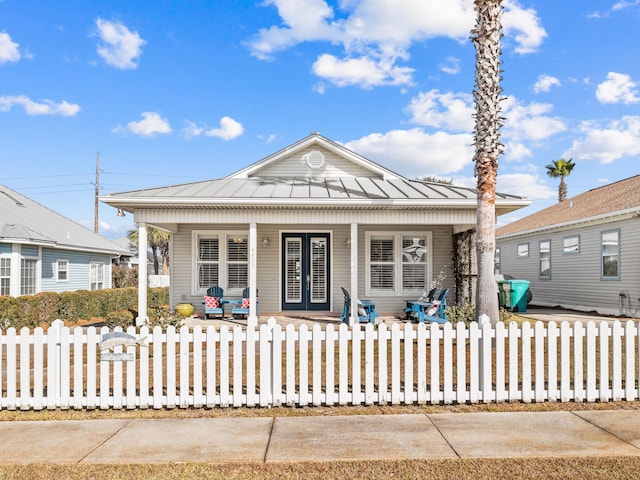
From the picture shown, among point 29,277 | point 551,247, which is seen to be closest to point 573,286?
point 551,247

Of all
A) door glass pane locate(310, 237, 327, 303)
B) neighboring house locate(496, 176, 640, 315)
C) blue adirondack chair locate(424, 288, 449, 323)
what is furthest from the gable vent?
neighboring house locate(496, 176, 640, 315)

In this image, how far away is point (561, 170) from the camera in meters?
33.2

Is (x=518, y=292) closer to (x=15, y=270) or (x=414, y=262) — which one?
(x=414, y=262)

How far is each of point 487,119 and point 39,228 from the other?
17230mm

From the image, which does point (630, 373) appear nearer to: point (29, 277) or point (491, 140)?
point (491, 140)

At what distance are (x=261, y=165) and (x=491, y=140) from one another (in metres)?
7.52

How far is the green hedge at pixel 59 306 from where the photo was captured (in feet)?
45.3

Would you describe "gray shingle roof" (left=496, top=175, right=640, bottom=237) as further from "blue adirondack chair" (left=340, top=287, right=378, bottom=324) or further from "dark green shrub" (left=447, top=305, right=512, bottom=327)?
"blue adirondack chair" (left=340, top=287, right=378, bottom=324)

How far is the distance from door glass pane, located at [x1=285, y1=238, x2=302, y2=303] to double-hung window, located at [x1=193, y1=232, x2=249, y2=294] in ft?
3.84

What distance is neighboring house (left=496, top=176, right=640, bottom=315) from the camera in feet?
49.2

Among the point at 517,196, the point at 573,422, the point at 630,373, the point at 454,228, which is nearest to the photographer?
the point at 573,422

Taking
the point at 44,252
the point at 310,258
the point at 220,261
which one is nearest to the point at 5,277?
the point at 44,252

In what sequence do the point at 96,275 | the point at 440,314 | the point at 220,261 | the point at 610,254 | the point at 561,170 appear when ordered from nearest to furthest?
the point at 440,314
the point at 220,261
the point at 610,254
the point at 96,275
the point at 561,170

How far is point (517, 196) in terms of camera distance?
1210 cm
